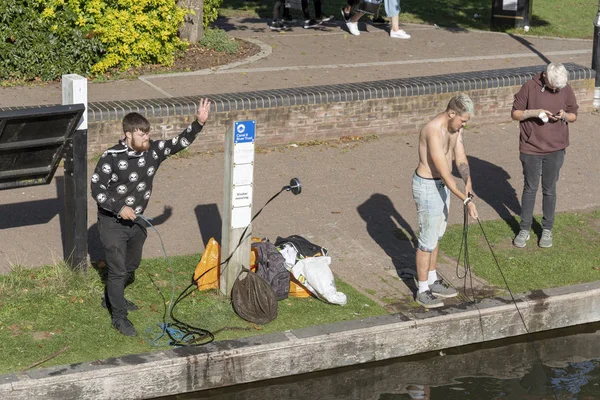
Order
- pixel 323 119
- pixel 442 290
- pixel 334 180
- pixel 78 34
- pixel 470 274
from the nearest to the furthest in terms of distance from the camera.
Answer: pixel 442 290 → pixel 470 274 → pixel 334 180 → pixel 323 119 → pixel 78 34

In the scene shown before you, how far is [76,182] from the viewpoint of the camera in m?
8.05

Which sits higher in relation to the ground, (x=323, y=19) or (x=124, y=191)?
(x=124, y=191)

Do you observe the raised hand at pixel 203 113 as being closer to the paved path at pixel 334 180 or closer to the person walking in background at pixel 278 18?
the paved path at pixel 334 180

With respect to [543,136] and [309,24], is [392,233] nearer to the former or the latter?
[543,136]

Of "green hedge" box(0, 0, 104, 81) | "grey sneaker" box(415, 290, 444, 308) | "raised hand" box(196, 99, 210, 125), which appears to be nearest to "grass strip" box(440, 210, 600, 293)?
"grey sneaker" box(415, 290, 444, 308)

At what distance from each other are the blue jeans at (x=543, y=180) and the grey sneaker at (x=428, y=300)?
179 centimetres

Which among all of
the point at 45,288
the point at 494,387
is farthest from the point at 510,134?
the point at 45,288

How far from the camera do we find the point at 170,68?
14750mm

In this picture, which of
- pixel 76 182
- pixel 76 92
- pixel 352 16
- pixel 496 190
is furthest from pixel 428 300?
pixel 352 16

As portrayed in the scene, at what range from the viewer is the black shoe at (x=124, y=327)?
7523 millimetres

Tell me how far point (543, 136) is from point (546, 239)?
944mm

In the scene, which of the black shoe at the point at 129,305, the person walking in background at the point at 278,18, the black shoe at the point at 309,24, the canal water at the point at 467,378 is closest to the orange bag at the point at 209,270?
the black shoe at the point at 129,305

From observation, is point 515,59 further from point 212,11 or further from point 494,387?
point 494,387

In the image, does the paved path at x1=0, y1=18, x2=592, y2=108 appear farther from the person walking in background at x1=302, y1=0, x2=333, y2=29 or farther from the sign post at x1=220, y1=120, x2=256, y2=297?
the sign post at x1=220, y1=120, x2=256, y2=297
